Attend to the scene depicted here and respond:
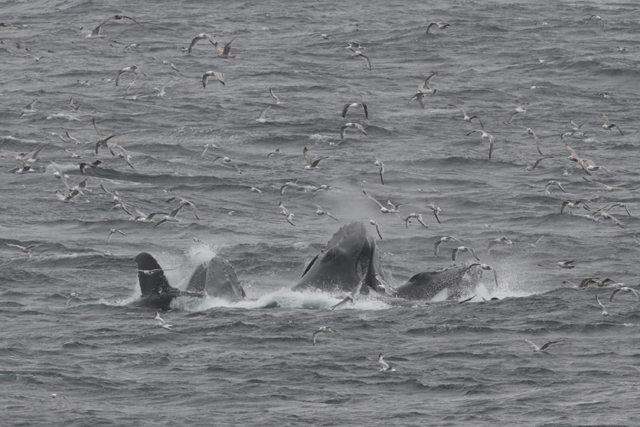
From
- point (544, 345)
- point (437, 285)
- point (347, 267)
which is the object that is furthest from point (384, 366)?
point (437, 285)

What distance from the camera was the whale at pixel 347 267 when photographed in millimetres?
26594

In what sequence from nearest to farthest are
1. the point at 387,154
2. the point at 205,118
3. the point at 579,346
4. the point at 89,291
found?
1. the point at 579,346
2. the point at 89,291
3. the point at 387,154
4. the point at 205,118

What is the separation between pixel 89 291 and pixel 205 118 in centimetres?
2657

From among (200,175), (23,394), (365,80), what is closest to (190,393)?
(23,394)

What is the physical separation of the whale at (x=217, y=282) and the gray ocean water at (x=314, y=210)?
32 cm

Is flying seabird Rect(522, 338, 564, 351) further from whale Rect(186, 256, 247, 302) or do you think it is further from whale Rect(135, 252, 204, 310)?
whale Rect(135, 252, 204, 310)

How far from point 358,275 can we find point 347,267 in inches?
13.5

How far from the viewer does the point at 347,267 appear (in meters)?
26.6

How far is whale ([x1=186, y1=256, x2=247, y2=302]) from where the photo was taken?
27.0 m

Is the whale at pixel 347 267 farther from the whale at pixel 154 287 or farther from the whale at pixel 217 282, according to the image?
the whale at pixel 154 287

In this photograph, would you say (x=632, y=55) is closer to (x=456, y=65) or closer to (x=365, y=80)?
(x=456, y=65)

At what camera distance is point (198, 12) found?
3430 inches

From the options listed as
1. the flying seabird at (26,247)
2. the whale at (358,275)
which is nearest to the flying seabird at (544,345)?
the whale at (358,275)

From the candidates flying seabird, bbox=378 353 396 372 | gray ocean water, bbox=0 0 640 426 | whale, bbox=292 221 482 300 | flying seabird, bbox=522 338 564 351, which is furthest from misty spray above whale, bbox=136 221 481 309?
flying seabird, bbox=522 338 564 351
